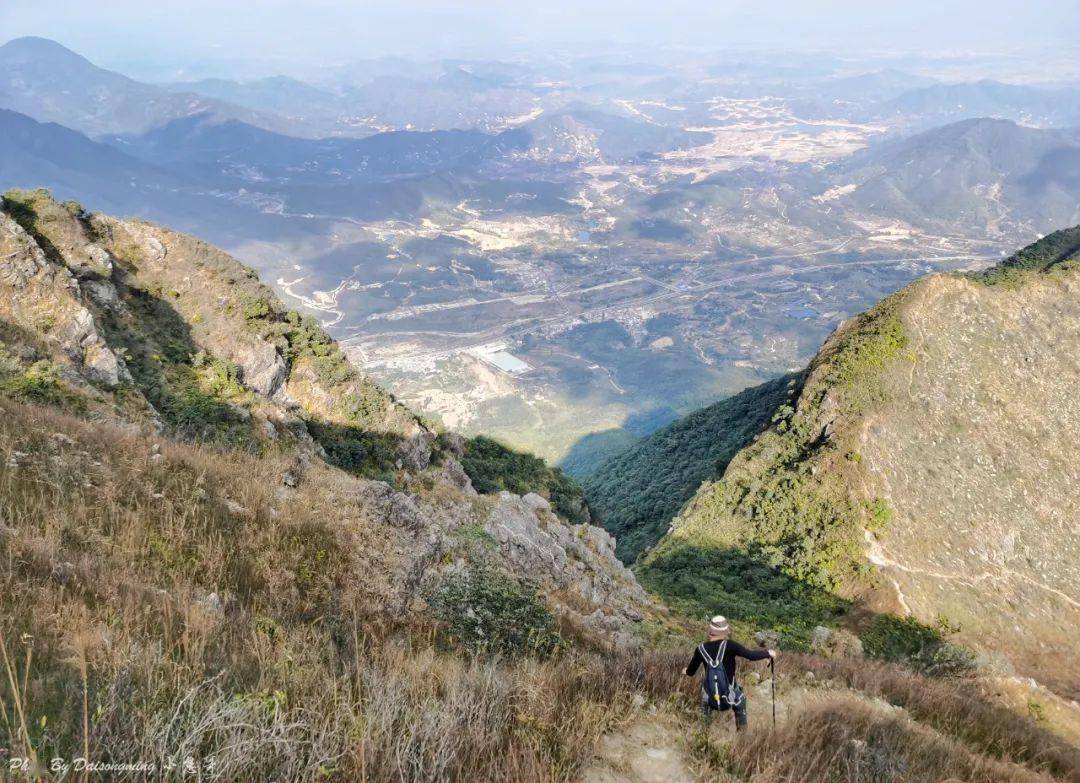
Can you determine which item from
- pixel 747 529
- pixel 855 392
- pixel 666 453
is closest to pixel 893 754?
pixel 747 529

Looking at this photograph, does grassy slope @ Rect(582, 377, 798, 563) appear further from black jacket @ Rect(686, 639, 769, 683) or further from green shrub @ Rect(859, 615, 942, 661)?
black jacket @ Rect(686, 639, 769, 683)

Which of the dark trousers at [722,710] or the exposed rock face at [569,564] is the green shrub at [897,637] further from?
the dark trousers at [722,710]

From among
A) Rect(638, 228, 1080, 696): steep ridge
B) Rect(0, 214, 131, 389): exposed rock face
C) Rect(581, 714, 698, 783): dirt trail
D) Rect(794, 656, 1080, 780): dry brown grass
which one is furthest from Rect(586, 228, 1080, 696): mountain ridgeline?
Rect(0, 214, 131, 389): exposed rock face

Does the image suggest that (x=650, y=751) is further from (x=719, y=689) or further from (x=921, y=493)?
(x=921, y=493)

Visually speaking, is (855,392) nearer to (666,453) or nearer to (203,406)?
(666,453)

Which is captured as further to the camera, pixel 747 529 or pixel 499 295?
pixel 499 295

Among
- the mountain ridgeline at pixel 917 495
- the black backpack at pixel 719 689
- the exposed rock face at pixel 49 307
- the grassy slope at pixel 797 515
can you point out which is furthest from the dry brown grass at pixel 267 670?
the grassy slope at pixel 797 515
